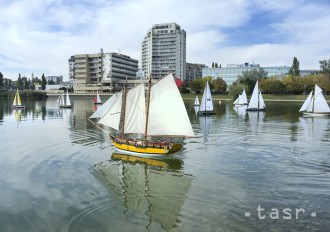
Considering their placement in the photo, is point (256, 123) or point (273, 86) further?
point (273, 86)

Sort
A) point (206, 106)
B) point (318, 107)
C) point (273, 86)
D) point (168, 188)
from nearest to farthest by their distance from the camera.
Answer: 1. point (168, 188)
2. point (318, 107)
3. point (206, 106)
4. point (273, 86)

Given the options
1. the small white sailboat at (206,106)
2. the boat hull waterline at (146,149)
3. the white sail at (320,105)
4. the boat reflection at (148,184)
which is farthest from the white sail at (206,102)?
the boat reflection at (148,184)

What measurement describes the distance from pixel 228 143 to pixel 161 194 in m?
22.9

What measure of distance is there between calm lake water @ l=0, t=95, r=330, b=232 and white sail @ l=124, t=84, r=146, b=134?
12.5ft

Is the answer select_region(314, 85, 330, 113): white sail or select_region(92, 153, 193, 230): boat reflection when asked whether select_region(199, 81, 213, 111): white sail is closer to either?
select_region(314, 85, 330, 113): white sail

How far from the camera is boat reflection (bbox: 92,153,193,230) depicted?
69.0 ft

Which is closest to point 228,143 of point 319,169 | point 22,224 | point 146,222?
point 319,169

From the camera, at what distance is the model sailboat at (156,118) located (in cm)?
3535

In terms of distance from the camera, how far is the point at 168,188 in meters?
25.8

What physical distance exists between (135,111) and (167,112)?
13.4ft

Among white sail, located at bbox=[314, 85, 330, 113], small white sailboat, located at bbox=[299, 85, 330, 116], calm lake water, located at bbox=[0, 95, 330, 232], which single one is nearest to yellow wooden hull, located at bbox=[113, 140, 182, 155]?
calm lake water, located at bbox=[0, 95, 330, 232]

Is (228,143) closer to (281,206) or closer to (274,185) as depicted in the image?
(274,185)

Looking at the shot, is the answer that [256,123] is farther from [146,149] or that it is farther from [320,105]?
[146,149]

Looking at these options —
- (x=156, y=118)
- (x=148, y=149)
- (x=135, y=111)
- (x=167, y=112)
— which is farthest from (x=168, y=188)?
(x=135, y=111)
